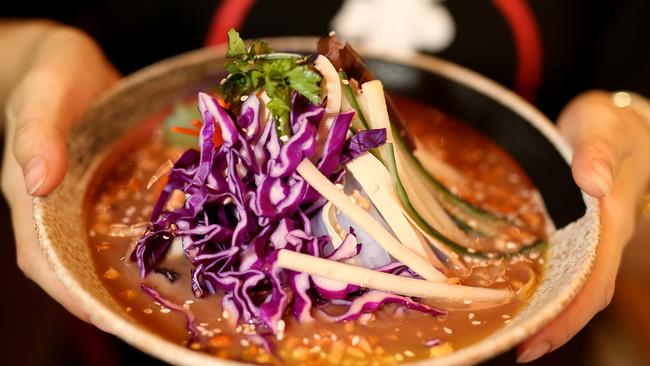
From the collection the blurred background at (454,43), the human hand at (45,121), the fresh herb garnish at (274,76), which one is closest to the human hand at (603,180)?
the blurred background at (454,43)

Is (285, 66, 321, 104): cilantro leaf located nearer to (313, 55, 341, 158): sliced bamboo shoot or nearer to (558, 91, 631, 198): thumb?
(313, 55, 341, 158): sliced bamboo shoot

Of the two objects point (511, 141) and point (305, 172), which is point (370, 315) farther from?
point (511, 141)

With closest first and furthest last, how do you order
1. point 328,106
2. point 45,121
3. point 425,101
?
point 328,106, point 45,121, point 425,101

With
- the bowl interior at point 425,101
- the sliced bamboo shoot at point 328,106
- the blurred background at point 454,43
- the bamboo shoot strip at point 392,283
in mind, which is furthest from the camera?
the blurred background at point 454,43

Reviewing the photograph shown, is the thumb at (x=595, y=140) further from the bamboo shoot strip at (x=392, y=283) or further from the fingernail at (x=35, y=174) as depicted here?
the fingernail at (x=35, y=174)

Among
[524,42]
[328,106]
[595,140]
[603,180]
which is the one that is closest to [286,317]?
[328,106]

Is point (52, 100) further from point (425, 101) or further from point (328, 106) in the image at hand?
point (425, 101)
